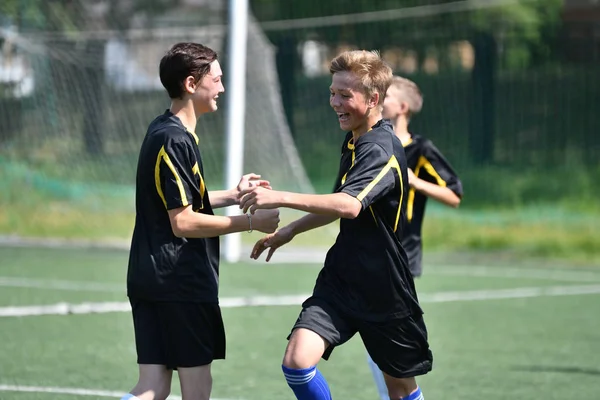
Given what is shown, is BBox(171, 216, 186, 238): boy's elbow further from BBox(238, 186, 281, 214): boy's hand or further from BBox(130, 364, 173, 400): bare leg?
BBox(130, 364, 173, 400): bare leg

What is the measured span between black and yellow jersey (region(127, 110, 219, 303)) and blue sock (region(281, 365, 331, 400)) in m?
0.43

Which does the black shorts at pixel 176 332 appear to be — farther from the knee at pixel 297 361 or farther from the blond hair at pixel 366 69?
the blond hair at pixel 366 69

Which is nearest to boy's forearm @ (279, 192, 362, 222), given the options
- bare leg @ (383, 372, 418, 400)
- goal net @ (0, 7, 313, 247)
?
bare leg @ (383, 372, 418, 400)

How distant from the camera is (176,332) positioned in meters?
4.43

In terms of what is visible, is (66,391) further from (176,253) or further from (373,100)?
(373,100)

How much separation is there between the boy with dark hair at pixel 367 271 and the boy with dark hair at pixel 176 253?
26cm

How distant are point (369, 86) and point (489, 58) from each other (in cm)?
1434

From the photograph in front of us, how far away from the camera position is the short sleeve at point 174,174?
436 cm

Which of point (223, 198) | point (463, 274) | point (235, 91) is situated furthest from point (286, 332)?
point (463, 274)

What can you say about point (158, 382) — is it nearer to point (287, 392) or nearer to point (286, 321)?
point (287, 392)

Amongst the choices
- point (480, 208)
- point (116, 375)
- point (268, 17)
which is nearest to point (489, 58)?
point (480, 208)

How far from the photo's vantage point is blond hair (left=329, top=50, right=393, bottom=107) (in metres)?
4.73

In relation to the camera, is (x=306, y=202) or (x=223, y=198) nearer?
(x=306, y=202)

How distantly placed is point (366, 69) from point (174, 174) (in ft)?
3.11
